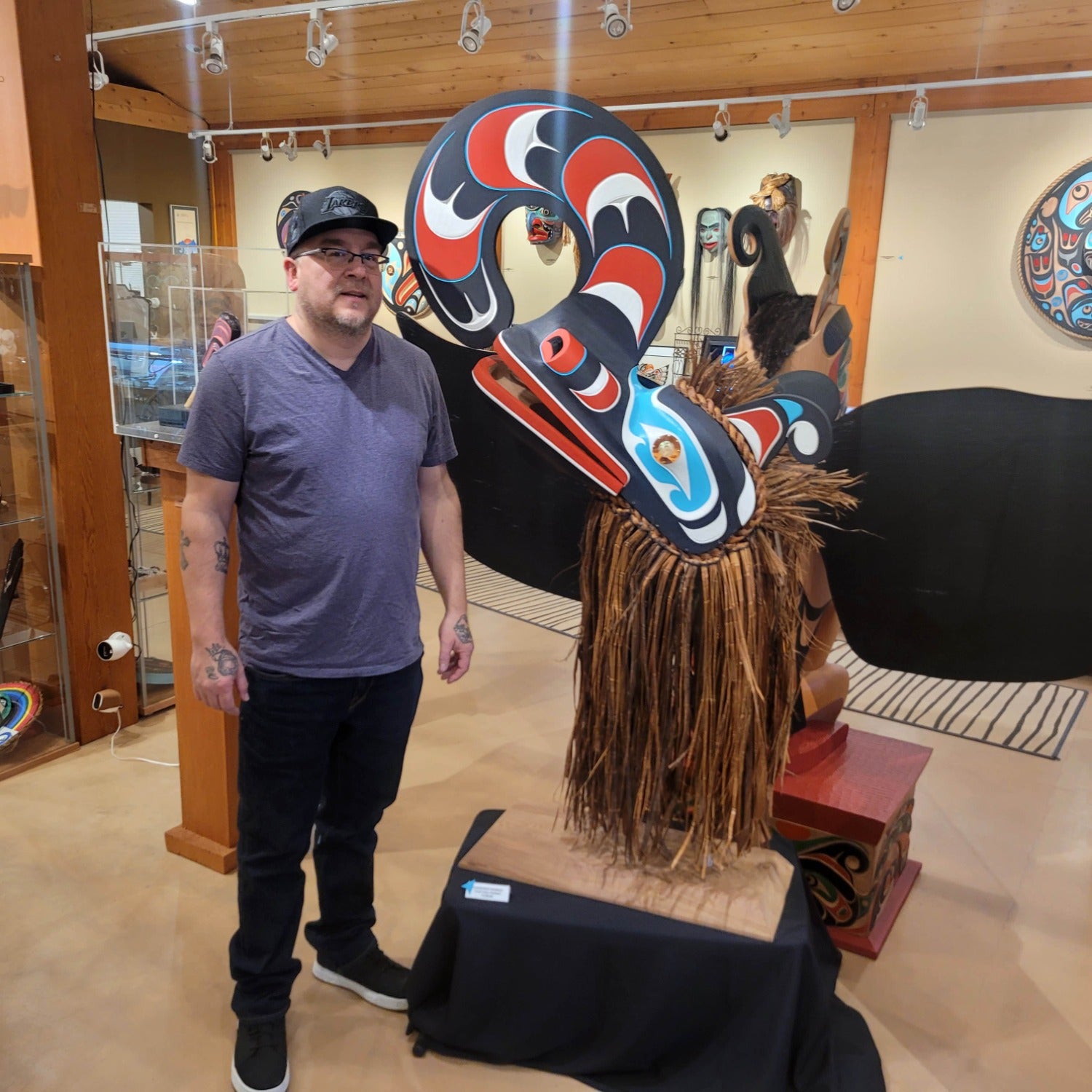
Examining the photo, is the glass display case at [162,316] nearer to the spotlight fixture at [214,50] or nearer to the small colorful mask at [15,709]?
the small colorful mask at [15,709]

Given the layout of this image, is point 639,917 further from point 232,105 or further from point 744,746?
point 232,105

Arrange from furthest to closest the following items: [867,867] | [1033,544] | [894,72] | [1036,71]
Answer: [894,72], [1036,71], [1033,544], [867,867]

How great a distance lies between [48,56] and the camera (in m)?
2.46

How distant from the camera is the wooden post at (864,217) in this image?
324 cm

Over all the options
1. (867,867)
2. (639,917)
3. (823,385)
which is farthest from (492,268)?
(867,867)

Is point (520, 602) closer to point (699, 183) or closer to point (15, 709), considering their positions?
point (699, 183)

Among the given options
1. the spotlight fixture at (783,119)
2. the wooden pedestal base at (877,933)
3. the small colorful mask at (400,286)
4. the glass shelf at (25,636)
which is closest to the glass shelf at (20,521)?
the glass shelf at (25,636)

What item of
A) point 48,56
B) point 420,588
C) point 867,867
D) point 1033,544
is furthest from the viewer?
point 420,588

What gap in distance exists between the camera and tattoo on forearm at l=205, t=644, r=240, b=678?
1408 millimetres

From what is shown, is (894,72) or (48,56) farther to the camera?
(894,72)

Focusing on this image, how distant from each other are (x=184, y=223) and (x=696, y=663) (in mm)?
5925

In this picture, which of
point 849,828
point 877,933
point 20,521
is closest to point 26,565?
point 20,521

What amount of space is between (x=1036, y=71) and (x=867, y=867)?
277 cm

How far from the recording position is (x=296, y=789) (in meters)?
1.51
